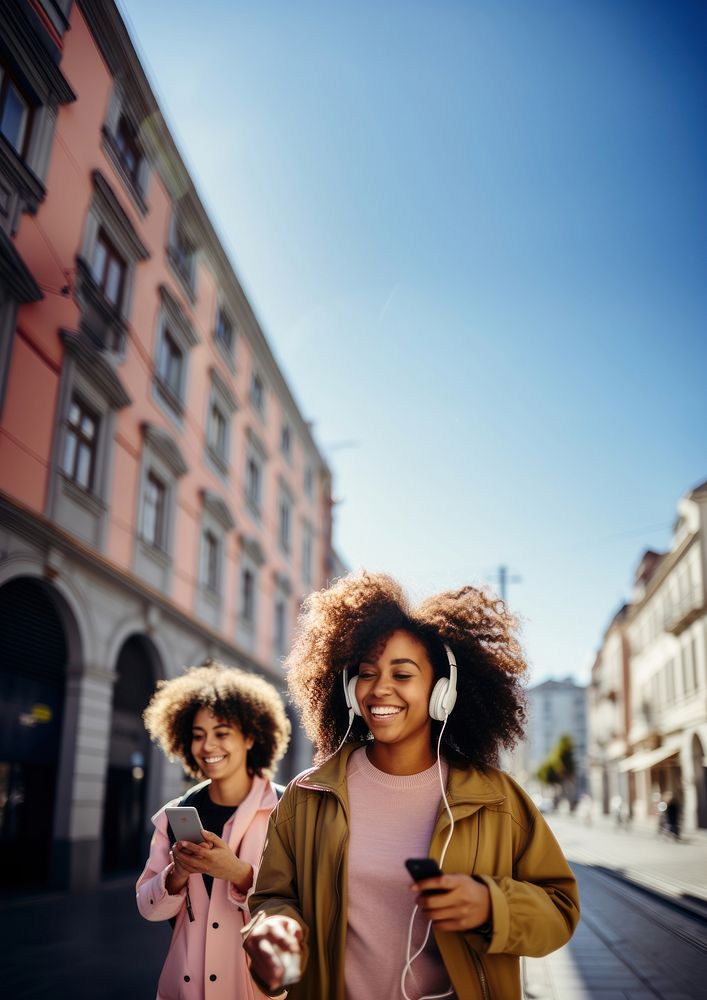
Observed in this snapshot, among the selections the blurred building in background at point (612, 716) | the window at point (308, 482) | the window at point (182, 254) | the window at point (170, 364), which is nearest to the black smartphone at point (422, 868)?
the window at point (170, 364)

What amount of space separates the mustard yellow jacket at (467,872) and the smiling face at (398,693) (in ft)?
0.54

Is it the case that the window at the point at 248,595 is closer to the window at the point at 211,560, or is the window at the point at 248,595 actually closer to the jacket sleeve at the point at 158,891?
the window at the point at 211,560

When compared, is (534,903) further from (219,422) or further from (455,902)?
(219,422)

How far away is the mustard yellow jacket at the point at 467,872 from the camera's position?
6.96ft

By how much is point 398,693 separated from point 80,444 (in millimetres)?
11162

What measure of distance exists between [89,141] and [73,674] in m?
7.95

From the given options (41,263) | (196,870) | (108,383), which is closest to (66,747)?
(108,383)

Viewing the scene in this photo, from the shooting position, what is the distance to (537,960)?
7.31 metres

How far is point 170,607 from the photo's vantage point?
15734 mm

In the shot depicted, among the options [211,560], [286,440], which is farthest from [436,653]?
[286,440]

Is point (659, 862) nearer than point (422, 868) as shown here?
No

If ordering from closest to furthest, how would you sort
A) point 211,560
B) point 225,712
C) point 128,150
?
point 225,712
point 128,150
point 211,560

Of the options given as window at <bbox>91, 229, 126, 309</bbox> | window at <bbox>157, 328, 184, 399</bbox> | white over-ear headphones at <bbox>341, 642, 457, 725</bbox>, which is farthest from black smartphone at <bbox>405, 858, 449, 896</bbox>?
window at <bbox>157, 328, 184, 399</bbox>

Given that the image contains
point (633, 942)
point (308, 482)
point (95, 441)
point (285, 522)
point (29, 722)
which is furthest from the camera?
point (308, 482)
